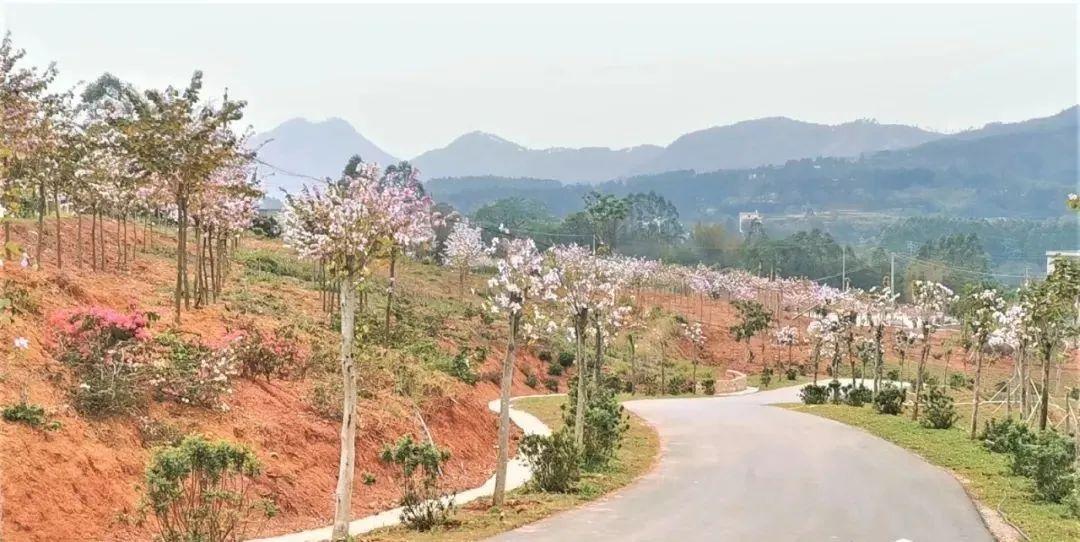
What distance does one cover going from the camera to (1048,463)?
15.1 metres

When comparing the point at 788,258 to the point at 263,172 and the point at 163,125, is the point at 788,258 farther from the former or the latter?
the point at 163,125

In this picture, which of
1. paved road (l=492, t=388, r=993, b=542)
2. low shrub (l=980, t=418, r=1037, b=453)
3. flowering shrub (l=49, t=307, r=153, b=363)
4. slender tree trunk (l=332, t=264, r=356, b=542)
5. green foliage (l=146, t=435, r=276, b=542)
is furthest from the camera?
low shrub (l=980, t=418, r=1037, b=453)

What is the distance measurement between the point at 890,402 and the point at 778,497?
1621 cm

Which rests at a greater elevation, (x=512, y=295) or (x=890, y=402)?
(x=512, y=295)

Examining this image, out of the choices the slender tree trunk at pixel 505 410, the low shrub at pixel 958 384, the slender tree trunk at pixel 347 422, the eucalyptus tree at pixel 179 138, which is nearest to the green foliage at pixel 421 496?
the slender tree trunk at pixel 505 410

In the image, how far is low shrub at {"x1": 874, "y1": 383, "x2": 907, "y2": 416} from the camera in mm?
29281

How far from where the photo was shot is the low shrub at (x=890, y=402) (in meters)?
29.3

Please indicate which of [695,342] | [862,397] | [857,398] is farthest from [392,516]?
[695,342]

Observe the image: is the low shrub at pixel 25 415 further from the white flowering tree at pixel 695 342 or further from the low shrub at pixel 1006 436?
the white flowering tree at pixel 695 342

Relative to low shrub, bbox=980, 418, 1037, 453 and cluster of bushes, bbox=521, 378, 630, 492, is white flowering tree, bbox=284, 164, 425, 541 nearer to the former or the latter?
cluster of bushes, bbox=521, 378, 630, 492

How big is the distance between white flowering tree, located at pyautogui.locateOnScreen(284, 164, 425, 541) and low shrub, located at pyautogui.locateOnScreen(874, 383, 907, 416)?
75.0ft

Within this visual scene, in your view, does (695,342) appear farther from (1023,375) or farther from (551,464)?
(551,464)

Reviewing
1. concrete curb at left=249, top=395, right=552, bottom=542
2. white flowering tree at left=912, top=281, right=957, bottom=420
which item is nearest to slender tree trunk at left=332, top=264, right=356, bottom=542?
concrete curb at left=249, top=395, right=552, bottom=542

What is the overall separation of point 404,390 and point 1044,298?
556 inches
